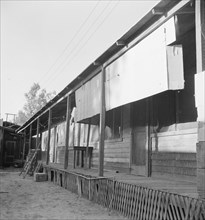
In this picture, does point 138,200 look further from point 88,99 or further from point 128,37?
point 88,99

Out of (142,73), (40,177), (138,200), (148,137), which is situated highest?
(142,73)

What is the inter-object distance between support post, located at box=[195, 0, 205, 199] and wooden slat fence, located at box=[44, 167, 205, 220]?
11.6 inches

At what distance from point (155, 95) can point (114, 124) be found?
327 centimetres


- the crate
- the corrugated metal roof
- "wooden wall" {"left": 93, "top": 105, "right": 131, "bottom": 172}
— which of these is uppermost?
the corrugated metal roof

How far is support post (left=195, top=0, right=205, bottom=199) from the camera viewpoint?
431 cm

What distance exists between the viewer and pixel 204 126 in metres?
4.48

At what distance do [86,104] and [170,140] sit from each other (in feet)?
10.9

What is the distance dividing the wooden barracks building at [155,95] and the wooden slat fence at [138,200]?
11.1 inches

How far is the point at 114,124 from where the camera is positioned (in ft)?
39.2

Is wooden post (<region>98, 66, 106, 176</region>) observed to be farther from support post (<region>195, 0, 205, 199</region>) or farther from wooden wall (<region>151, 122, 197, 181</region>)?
support post (<region>195, 0, 205, 199</region>)

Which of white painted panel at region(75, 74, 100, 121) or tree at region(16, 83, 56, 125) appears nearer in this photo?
white painted panel at region(75, 74, 100, 121)

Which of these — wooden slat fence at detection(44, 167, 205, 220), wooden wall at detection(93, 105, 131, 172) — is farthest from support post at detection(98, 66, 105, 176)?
wooden wall at detection(93, 105, 131, 172)

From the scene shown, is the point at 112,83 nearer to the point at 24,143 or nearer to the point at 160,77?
the point at 160,77

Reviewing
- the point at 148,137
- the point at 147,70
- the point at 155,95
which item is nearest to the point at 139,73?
the point at 147,70
